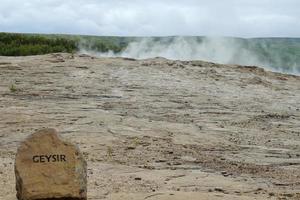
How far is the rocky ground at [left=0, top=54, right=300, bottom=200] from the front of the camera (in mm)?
8641

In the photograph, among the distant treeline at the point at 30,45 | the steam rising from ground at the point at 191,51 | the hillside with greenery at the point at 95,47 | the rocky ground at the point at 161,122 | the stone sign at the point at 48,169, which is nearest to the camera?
the stone sign at the point at 48,169

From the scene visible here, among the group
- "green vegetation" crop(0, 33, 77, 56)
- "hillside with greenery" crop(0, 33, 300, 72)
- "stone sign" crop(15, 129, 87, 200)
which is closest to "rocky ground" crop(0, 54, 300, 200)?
"stone sign" crop(15, 129, 87, 200)

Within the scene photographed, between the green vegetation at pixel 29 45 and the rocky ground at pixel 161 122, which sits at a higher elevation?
the green vegetation at pixel 29 45

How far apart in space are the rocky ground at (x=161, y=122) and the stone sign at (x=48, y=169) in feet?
1.70

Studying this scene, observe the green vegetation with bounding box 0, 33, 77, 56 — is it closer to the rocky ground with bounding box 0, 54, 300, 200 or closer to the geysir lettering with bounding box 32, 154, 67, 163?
the rocky ground with bounding box 0, 54, 300, 200

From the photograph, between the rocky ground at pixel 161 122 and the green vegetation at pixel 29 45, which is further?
the green vegetation at pixel 29 45

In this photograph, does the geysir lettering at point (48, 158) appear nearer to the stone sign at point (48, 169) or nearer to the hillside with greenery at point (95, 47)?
the stone sign at point (48, 169)

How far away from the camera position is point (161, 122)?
44.3 feet

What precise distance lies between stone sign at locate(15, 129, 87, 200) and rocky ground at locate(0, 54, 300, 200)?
52cm

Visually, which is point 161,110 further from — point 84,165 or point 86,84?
point 84,165

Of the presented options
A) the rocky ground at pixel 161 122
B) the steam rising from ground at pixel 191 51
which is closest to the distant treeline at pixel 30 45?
the steam rising from ground at pixel 191 51

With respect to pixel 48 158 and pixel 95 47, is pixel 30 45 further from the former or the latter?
pixel 48 158

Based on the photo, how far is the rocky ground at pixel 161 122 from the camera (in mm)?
8641

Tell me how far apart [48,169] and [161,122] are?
6663 millimetres
